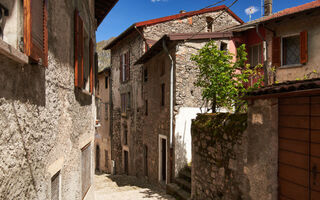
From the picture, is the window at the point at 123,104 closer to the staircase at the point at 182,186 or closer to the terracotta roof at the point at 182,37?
the terracotta roof at the point at 182,37

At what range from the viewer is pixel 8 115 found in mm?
1793

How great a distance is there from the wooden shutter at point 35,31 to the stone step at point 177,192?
231 inches

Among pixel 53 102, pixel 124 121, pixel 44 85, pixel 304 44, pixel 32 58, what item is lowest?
pixel 124 121

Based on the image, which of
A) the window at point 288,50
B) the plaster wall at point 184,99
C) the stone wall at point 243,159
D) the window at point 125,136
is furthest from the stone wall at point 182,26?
the stone wall at point 243,159

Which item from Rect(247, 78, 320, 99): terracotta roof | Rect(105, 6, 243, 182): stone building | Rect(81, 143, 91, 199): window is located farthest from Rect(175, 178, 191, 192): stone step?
Rect(247, 78, 320, 99): terracotta roof

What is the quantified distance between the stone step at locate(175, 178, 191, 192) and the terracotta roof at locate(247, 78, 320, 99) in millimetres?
4643

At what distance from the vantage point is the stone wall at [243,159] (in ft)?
11.9

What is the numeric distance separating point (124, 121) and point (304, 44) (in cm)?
1111

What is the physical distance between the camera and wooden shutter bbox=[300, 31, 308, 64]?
8.15m

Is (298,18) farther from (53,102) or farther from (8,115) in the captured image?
(8,115)

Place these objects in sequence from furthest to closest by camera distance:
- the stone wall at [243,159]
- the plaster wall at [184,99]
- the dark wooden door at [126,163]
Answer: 1. the dark wooden door at [126,163]
2. the plaster wall at [184,99]
3. the stone wall at [243,159]

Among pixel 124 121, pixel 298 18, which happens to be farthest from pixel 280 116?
pixel 124 121

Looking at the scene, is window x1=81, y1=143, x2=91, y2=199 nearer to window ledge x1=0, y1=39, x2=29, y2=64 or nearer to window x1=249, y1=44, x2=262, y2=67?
window ledge x1=0, y1=39, x2=29, y2=64

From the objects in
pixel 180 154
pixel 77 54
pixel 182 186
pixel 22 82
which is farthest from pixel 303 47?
pixel 22 82
